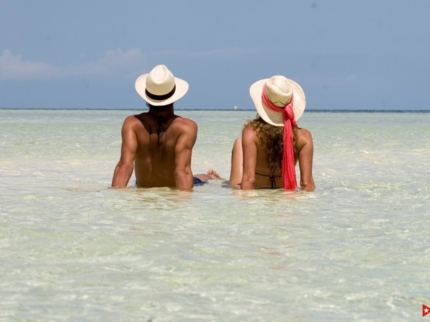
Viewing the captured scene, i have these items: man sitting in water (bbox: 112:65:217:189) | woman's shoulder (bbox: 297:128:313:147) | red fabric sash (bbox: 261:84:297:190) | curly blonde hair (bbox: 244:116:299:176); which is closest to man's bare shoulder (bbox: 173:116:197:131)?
man sitting in water (bbox: 112:65:217:189)

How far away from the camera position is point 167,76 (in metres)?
5.80

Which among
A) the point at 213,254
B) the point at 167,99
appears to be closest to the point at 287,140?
the point at 167,99

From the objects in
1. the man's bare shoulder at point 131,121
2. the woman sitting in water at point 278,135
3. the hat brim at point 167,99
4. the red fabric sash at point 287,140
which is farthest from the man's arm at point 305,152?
the man's bare shoulder at point 131,121

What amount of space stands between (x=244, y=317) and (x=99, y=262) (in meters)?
1.01

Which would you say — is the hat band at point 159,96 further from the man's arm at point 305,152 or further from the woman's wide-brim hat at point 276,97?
the man's arm at point 305,152

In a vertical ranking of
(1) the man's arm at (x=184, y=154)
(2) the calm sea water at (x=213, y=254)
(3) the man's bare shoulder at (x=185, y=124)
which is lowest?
(2) the calm sea water at (x=213, y=254)

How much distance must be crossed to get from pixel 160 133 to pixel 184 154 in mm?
271

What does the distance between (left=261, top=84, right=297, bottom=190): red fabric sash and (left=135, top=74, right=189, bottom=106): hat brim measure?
2.26ft

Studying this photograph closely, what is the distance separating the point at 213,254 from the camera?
139 inches

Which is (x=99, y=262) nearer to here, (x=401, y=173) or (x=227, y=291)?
(x=227, y=291)

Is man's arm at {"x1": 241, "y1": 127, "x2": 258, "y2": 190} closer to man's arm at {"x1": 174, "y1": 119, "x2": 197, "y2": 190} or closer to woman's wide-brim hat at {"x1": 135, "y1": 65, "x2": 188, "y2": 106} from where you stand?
man's arm at {"x1": 174, "y1": 119, "x2": 197, "y2": 190}

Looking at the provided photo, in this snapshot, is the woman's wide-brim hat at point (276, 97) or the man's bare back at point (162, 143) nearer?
the woman's wide-brim hat at point (276, 97)

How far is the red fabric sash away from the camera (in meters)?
5.51

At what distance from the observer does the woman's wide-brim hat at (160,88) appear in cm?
575
